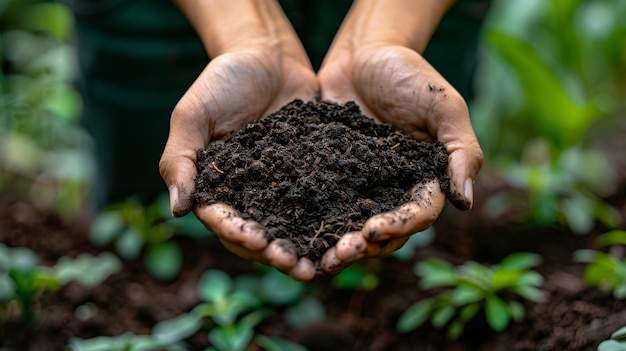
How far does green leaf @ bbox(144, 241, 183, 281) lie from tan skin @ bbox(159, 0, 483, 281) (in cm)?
67

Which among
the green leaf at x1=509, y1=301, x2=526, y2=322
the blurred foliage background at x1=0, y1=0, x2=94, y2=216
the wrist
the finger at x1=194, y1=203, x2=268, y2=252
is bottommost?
the blurred foliage background at x1=0, y1=0, x2=94, y2=216

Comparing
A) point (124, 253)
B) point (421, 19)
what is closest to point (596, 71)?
point (421, 19)

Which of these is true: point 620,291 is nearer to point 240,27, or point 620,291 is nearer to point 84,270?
point 240,27

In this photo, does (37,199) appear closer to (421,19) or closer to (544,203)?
(421,19)

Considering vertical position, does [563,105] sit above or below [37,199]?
above

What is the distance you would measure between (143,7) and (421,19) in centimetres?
97

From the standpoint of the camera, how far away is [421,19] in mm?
1797

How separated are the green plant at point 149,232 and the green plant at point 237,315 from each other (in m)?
0.20

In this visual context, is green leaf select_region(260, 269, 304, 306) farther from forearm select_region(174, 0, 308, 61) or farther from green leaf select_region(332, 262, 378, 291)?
forearm select_region(174, 0, 308, 61)

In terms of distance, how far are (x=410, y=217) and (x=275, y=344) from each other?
0.61 m

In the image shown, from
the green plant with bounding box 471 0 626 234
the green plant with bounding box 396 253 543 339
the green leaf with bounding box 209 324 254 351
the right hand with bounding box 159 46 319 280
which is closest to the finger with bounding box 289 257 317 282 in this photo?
the right hand with bounding box 159 46 319 280

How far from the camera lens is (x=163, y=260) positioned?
212cm

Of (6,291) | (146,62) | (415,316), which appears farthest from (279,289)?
(146,62)

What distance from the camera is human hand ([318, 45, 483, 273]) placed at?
4.12 ft
